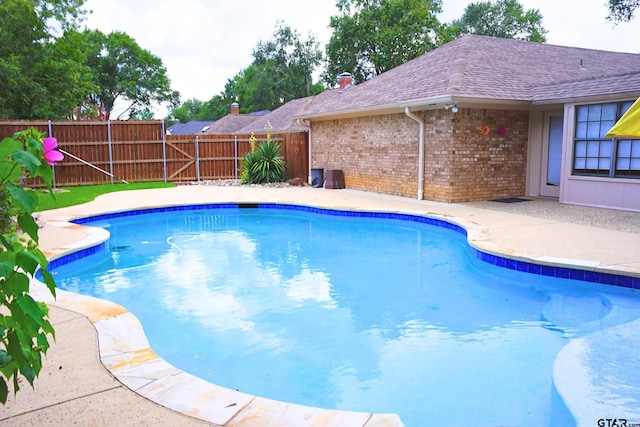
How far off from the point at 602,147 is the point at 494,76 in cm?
327

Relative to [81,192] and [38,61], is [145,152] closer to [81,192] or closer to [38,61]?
[81,192]

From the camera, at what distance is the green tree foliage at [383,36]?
34469 mm

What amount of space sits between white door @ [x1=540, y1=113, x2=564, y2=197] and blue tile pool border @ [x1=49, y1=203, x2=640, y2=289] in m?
4.09

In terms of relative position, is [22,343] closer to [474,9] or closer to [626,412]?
[626,412]

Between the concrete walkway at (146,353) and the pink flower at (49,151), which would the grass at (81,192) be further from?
the pink flower at (49,151)

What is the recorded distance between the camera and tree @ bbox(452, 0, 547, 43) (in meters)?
44.5

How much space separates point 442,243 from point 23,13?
18526 millimetres

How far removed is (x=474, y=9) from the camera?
44969 millimetres

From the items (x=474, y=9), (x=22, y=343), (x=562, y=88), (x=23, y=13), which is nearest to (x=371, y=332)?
(x=22, y=343)

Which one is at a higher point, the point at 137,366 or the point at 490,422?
the point at 137,366

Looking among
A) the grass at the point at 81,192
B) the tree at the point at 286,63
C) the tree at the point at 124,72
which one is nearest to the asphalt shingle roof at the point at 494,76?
the grass at the point at 81,192

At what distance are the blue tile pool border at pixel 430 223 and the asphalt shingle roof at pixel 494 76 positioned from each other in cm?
274

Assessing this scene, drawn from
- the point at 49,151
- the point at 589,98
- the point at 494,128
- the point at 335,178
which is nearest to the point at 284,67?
the point at 335,178

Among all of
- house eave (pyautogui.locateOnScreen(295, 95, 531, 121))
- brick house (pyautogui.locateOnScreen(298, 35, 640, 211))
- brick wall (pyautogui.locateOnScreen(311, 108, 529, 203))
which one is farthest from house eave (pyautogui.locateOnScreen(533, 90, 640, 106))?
brick wall (pyautogui.locateOnScreen(311, 108, 529, 203))
